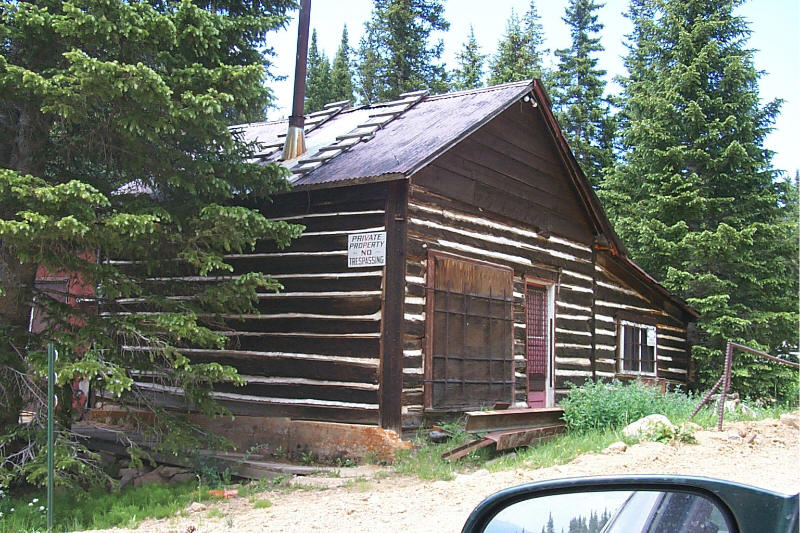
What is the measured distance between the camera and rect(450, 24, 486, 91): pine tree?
122 ft

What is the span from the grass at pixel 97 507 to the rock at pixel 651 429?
5246 millimetres

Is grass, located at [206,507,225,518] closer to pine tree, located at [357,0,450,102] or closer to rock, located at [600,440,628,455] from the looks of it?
rock, located at [600,440,628,455]

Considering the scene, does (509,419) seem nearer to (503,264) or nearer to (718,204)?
(503,264)

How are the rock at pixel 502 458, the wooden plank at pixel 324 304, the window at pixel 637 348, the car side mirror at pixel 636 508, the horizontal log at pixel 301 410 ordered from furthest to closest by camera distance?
the window at pixel 637 348
the wooden plank at pixel 324 304
the horizontal log at pixel 301 410
the rock at pixel 502 458
the car side mirror at pixel 636 508

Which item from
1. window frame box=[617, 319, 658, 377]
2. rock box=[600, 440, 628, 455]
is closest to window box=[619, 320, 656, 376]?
window frame box=[617, 319, 658, 377]

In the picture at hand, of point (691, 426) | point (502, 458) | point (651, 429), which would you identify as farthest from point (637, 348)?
point (502, 458)

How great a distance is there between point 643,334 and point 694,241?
14.1ft

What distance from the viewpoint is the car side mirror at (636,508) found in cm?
128

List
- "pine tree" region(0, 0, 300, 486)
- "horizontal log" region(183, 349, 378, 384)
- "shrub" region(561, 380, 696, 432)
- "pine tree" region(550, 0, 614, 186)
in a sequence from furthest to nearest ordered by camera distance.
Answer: "pine tree" region(550, 0, 614, 186) < "shrub" region(561, 380, 696, 432) < "horizontal log" region(183, 349, 378, 384) < "pine tree" region(0, 0, 300, 486)

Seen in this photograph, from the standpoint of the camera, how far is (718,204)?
21172mm

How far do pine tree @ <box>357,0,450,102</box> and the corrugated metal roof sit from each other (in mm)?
18692

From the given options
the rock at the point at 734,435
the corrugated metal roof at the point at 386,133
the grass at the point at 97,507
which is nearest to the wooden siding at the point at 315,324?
the corrugated metal roof at the point at 386,133

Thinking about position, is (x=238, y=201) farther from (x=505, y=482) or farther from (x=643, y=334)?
(x=643, y=334)

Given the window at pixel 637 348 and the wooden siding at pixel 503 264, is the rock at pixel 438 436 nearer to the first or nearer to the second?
the wooden siding at pixel 503 264
